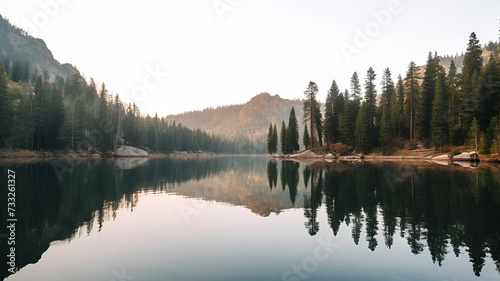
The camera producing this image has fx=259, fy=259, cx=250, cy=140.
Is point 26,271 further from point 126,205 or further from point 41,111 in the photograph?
point 41,111

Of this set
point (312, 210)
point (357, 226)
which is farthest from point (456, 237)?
point (312, 210)

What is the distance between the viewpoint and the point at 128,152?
353 feet

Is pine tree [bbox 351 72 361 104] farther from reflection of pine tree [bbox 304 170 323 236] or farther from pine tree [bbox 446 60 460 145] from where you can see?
reflection of pine tree [bbox 304 170 323 236]

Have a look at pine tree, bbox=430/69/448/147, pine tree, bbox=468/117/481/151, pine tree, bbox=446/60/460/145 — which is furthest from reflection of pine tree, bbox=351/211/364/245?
pine tree, bbox=430/69/448/147

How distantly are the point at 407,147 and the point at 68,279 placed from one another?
7939 centimetres

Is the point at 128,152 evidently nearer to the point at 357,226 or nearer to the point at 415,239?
the point at 357,226

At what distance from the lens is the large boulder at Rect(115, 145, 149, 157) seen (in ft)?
342

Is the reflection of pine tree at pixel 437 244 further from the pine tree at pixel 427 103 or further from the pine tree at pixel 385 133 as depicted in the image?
the pine tree at pixel 427 103

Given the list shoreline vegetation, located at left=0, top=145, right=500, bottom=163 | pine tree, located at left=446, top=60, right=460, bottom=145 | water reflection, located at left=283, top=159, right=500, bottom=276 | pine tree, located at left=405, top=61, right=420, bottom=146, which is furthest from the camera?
pine tree, located at left=405, top=61, right=420, bottom=146

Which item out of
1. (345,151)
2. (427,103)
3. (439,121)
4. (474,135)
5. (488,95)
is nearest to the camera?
(474,135)

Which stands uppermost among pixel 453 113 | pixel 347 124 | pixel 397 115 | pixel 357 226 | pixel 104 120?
pixel 104 120

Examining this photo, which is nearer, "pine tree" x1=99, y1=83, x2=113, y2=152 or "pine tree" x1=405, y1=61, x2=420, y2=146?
"pine tree" x1=405, y1=61, x2=420, y2=146

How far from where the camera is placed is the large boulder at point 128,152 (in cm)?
10416

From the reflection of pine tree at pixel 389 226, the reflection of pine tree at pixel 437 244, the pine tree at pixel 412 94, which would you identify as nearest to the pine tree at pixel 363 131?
the pine tree at pixel 412 94
